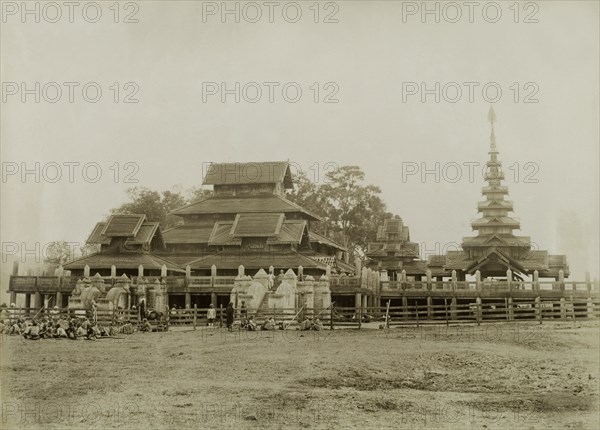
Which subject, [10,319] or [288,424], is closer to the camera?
[288,424]

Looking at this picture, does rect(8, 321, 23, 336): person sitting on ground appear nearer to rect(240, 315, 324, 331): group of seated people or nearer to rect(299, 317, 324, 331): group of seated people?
rect(240, 315, 324, 331): group of seated people

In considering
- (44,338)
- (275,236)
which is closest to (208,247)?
(275,236)

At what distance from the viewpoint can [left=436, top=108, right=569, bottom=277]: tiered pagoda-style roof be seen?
52.4m

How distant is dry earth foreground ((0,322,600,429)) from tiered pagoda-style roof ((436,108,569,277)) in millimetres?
24573

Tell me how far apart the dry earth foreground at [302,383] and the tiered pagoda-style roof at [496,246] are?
24573mm

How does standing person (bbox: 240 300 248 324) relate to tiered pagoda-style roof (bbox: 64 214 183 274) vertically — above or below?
below

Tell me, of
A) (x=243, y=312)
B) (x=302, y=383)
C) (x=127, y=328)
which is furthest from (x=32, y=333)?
(x=302, y=383)

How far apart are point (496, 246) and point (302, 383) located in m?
37.1

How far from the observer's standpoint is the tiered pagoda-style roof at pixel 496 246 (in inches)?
2062

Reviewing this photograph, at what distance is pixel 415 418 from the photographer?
16266 mm

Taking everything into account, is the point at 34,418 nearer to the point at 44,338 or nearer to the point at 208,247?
the point at 44,338

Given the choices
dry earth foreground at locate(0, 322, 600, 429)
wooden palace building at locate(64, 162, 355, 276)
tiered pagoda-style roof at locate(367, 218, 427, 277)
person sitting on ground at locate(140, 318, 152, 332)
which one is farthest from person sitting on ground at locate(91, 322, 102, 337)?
tiered pagoda-style roof at locate(367, 218, 427, 277)

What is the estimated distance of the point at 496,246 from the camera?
176ft

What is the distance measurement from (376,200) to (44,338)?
47900 millimetres
